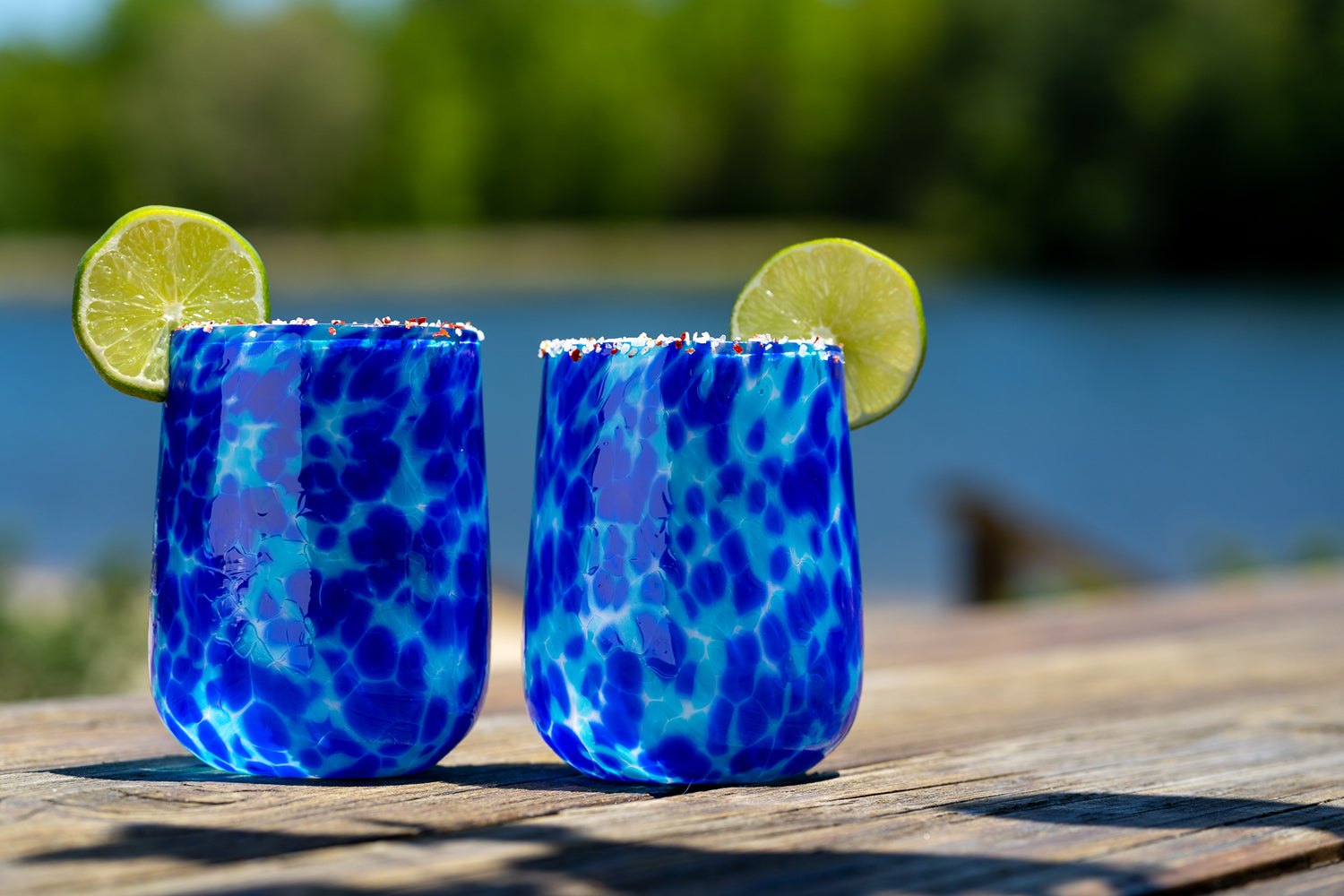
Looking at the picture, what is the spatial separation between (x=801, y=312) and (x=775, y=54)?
3945 cm

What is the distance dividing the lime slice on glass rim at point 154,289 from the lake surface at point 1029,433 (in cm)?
529

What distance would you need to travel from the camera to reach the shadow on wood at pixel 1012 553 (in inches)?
191

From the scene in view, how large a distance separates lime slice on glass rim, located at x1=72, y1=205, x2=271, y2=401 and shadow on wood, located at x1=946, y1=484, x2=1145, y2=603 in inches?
157

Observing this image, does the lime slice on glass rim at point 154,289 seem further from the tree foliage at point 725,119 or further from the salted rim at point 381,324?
the tree foliage at point 725,119

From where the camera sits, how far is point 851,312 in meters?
1.24

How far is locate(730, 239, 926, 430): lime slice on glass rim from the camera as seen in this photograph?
3.98ft

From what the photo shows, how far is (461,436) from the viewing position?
110 centimetres

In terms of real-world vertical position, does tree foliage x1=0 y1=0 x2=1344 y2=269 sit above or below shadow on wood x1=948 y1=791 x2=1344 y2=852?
above

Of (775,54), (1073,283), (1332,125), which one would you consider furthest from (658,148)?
(1332,125)

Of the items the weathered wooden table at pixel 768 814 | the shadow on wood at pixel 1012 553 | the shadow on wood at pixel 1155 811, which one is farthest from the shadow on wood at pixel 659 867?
the shadow on wood at pixel 1012 553

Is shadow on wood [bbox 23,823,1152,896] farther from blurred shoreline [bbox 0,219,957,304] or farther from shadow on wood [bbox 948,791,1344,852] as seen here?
blurred shoreline [bbox 0,219,957,304]

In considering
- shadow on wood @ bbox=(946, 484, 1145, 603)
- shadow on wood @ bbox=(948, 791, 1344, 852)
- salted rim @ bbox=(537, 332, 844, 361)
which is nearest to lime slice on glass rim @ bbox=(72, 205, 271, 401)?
salted rim @ bbox=(537, 332, 844, 361)

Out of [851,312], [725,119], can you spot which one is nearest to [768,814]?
[851,312]

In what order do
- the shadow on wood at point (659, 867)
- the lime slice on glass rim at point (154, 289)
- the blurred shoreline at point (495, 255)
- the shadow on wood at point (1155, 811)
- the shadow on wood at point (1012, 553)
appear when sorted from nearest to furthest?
the shadow on wood at point (659, 867), the shadow on wood at point (1155, 811), the lime slice on glass rim at point (154, 289), the shadow on wood at point (1012, 553), the blurred shoreline at point (495, 255)
